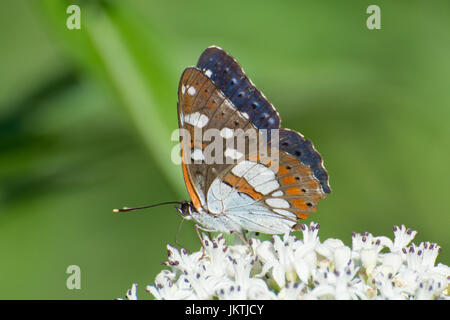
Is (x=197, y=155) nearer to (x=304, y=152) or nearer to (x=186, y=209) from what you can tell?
(x=186, y=209)

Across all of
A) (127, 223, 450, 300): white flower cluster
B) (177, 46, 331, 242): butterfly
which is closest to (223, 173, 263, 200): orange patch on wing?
(177, 46, 331, 242): butterfly

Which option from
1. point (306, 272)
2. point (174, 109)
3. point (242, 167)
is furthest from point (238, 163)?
point (306, 272)

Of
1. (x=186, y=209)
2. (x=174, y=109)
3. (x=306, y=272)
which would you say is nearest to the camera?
(x=306, y=272)

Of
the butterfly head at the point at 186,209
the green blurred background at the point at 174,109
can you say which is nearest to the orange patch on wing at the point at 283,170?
the butterfly head at the point at 186,209

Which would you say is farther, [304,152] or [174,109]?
[174,109]

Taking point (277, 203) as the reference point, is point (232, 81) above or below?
above

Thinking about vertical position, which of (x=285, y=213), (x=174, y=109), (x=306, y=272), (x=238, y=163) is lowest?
(x=306, y=272)

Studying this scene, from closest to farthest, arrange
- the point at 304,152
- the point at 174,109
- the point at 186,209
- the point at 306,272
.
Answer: the point at 306,272
the point at 304,152
the point at 186,209
the point at 174,109

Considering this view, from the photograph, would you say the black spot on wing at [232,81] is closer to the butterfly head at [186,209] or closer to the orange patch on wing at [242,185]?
the orange patch on wing at [242,185]
